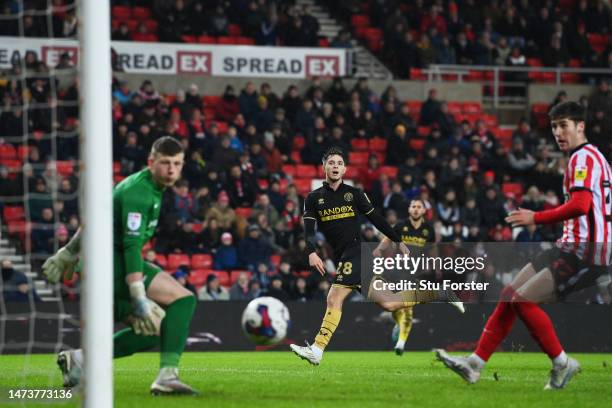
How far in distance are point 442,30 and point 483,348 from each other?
18.0m

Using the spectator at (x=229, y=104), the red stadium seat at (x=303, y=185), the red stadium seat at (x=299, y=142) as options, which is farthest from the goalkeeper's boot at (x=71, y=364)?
the spectator at (x=229, y=104)

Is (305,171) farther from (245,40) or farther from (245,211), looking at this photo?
(245,40)

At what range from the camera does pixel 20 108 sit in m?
16.8

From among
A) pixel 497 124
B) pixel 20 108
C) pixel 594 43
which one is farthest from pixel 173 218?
pixel 594 43

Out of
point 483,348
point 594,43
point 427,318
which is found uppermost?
point 594,43

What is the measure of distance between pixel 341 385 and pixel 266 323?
119cm

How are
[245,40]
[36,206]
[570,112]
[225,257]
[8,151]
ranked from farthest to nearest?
1. [245,40]
2. [225,257]
3. [8,151]
4. [36,206]
5. [570,112]

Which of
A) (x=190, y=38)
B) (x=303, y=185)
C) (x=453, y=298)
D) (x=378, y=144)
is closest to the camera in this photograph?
(x=453, y=298)

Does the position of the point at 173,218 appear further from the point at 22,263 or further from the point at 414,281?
the point at 414,281

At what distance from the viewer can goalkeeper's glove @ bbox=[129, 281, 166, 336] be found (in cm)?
718

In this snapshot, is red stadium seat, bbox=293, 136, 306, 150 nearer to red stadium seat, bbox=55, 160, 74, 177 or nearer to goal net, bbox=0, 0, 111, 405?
goal net, bbox=0, 0, 111, 405

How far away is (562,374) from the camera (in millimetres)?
8562

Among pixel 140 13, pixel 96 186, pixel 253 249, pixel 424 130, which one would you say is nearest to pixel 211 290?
pixel 253 249

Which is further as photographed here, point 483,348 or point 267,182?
point 267,182
